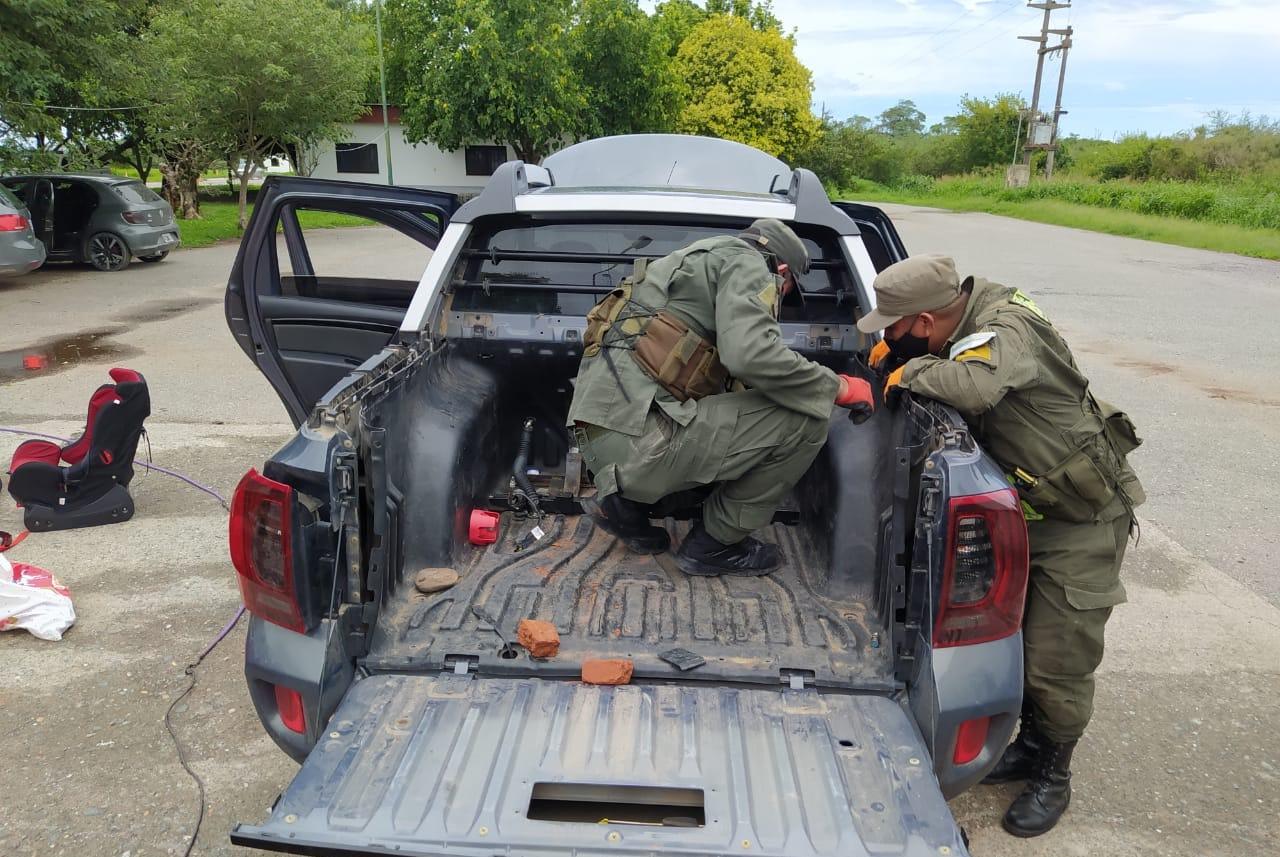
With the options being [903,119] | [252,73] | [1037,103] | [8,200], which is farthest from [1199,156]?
[903,119]

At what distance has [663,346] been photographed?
284 cm

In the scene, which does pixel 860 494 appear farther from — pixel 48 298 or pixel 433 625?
pixel 48 298

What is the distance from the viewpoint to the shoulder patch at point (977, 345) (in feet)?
8.12

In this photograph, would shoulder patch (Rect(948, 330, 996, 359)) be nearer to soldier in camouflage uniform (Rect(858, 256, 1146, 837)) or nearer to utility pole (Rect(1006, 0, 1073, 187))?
soldier in camouflage uniform (Rect(858, 256, 1146, 837))

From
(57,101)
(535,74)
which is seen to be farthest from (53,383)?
(535,74)

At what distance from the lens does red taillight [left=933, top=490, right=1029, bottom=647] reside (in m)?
2.12

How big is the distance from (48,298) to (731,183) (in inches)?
439

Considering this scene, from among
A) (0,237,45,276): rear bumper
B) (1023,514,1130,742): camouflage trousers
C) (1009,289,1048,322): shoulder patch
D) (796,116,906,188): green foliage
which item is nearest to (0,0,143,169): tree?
(0,237,45,276): rear bumper

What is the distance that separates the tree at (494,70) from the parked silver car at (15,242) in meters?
16.0

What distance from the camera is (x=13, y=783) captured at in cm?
282

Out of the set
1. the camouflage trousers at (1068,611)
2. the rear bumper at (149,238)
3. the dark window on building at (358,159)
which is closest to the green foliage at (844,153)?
the dark window on building at (358,159)

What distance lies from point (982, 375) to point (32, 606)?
3.63 meters

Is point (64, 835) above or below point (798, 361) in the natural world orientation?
below

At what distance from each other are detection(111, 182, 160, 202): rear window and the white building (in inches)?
805
